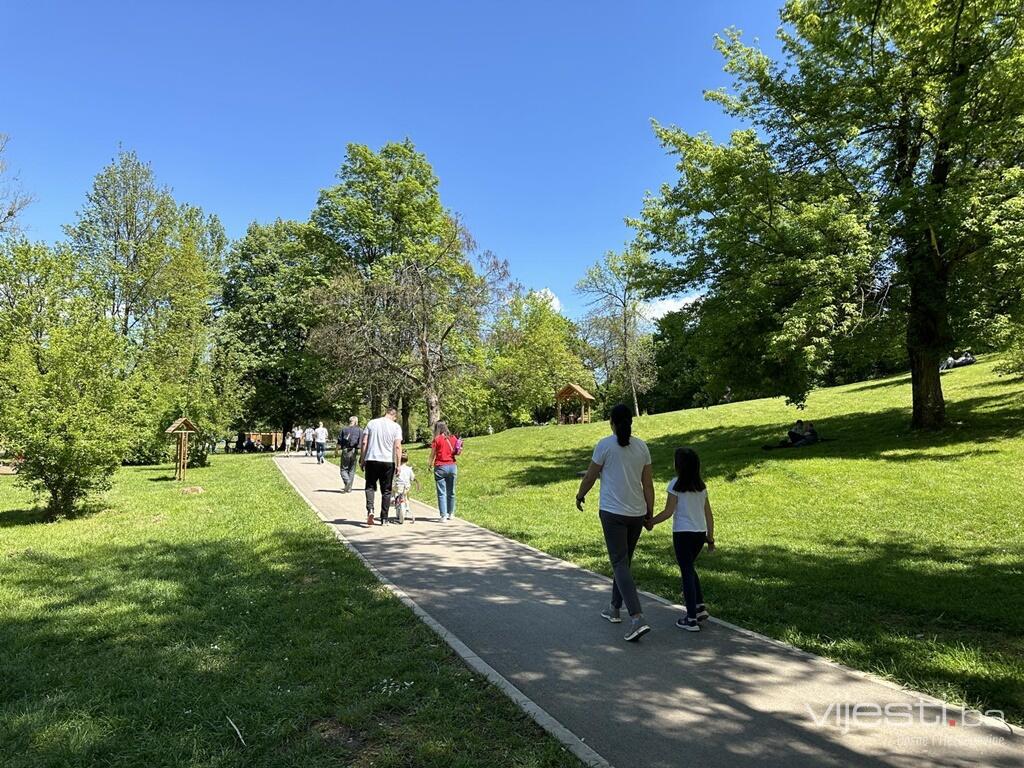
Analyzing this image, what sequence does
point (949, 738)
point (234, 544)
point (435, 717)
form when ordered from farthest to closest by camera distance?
point (234, 544)
point (435, 717)
point (949, 738)

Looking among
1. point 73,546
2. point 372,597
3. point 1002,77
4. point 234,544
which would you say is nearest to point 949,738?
point 372,597

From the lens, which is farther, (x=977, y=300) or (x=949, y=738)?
(x=977, y=300)

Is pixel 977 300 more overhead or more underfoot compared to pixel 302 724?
more overhead

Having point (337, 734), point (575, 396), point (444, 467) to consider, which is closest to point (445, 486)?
point (444, 467)

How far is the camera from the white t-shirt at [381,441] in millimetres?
10031

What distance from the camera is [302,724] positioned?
351 centimetres

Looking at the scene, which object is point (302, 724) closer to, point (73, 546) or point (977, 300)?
point (73, 546)

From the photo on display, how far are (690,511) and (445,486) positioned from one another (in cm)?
615

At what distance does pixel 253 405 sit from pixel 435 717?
129ft

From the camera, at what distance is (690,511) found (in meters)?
5.24

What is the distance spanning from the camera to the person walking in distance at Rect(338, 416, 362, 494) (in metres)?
15.0

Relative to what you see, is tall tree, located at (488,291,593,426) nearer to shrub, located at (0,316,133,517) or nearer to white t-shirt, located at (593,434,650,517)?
shrub, located at (0,316,133,517)

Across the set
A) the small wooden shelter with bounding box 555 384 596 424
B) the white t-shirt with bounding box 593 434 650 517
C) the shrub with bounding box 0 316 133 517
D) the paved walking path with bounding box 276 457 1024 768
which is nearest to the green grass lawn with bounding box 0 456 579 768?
the paved walking path with bounding box 276 457 1024 768

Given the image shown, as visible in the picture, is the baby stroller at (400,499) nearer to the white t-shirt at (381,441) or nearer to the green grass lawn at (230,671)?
the white t-shirt at (381,441)
